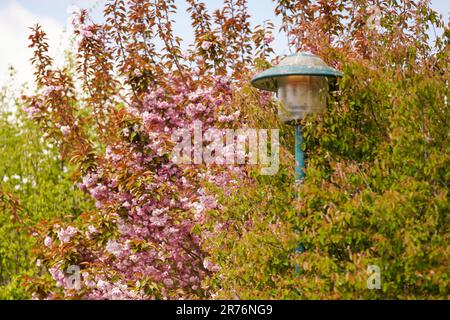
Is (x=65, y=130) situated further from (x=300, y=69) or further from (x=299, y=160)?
(x=300, y=69)

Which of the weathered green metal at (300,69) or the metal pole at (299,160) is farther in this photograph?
the metal pole at (299,160)

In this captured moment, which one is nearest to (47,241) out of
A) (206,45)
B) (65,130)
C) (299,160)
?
(65,130)

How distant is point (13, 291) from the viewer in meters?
12.3

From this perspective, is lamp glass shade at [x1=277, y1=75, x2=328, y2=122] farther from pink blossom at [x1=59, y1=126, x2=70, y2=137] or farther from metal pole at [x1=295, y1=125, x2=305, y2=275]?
pink blossom at [x1=59, y1=126, x2=70, y2=137]

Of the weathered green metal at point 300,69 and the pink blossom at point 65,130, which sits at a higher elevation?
the weathered green metal at point 300,69

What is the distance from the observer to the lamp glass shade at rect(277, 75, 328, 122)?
5.12 m

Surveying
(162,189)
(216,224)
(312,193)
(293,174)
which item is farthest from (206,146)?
(312,193)

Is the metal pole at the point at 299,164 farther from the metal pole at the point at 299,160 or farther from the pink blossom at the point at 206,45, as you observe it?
the pink blossom at the point at 206,45

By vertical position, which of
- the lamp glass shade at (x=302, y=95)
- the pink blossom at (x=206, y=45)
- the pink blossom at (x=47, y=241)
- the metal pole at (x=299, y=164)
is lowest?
the pink blossom at (x=47, y=241)

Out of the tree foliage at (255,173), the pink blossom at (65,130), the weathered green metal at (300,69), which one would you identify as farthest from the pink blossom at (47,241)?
the weathered green metal at (300,69)

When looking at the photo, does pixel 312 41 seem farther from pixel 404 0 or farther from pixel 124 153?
pixel 124 153

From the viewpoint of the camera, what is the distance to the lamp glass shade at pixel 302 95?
5.12 meters

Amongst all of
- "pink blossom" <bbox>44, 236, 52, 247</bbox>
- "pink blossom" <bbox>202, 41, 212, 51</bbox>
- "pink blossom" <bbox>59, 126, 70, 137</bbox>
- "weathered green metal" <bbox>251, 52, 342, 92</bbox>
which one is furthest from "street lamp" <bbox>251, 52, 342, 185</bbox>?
"pink blossom" <bbox>59, 126, 70, 137</bbox>

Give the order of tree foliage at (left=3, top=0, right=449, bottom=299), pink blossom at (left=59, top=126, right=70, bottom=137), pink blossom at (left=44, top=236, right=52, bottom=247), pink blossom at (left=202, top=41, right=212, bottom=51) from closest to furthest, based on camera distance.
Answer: tree foliage at (left=3, top=0, right=449, bottom=299), pink blossom at (left=44, top=236, right=52, bottom=247), pink blossom at (left=202, top=41, right=212, bottom=51), pink blossom at (left=59, top=126, right=70, bottom=137)
